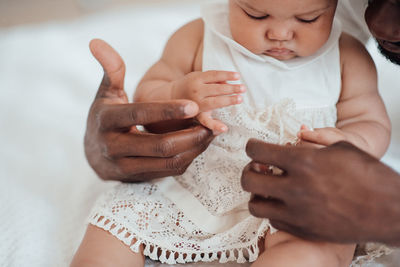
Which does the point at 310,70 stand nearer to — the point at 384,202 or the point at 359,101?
the point at 359,101

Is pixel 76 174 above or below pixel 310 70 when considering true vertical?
below

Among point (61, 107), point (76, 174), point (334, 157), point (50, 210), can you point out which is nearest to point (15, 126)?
point (61, 107)

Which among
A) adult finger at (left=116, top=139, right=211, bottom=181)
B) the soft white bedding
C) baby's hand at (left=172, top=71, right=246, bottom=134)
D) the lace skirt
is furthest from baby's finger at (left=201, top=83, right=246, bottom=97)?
the soft white bedding

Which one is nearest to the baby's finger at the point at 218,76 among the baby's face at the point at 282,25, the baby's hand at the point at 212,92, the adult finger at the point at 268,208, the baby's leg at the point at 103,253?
the baby's hand at the point at 212,92

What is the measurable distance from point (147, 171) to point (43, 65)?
0.91 meters

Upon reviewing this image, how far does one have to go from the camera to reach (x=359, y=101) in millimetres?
984

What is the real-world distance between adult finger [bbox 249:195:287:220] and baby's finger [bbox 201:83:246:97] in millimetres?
202

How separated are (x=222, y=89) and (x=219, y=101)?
2cm

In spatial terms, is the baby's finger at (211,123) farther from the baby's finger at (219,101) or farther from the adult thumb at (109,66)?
the adult thumb at (109,66)

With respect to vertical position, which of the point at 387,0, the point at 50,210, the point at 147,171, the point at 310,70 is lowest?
the point at 50,210

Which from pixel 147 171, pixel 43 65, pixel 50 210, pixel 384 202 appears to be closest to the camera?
pixel 384 202

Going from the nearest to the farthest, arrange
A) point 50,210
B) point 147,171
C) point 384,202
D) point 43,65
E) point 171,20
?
1. point 384,202
2. point 147,171
3. point 50,210
4. point 43,65
5. point 171,20

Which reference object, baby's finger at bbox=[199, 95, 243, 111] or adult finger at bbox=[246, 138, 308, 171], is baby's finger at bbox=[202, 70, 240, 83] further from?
adult finger at bbox=[246, 138, 308, 171]

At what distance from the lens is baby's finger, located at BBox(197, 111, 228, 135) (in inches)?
33.0
